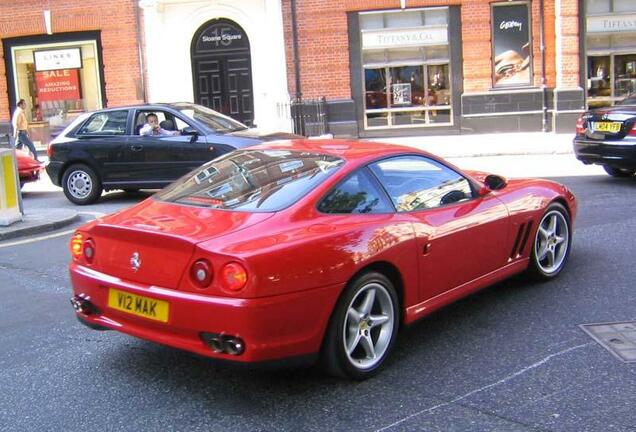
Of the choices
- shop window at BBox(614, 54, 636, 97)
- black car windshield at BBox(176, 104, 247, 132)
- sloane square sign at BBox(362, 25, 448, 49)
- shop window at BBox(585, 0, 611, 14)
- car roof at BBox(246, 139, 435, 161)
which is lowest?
car roof at BBox(246, 139, 435, 161)

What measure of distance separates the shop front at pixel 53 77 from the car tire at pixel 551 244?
17.2 meters

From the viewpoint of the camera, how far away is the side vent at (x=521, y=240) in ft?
17.9

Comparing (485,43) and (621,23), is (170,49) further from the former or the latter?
(621,23)

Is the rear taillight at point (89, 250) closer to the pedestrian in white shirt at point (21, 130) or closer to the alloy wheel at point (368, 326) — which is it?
the alloy wheel at point (368, 326)

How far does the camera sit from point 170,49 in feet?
66.8

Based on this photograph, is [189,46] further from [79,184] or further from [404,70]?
[79,184]

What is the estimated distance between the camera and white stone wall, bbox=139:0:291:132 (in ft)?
64.6

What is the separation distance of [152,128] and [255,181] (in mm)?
7262

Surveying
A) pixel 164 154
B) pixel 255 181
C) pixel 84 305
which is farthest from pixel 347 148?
pixel 164 154

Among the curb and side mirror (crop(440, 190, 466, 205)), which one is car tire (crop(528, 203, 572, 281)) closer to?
side mirror (crop(440, 190, 466, 205))

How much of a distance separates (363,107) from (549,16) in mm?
5388

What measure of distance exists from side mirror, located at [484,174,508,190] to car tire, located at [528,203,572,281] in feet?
1.72

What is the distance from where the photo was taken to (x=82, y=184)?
11805mm

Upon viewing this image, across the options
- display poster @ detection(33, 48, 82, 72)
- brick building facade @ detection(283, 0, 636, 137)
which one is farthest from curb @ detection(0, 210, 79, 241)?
display poster @ detection(33, 48, 82, 72)
